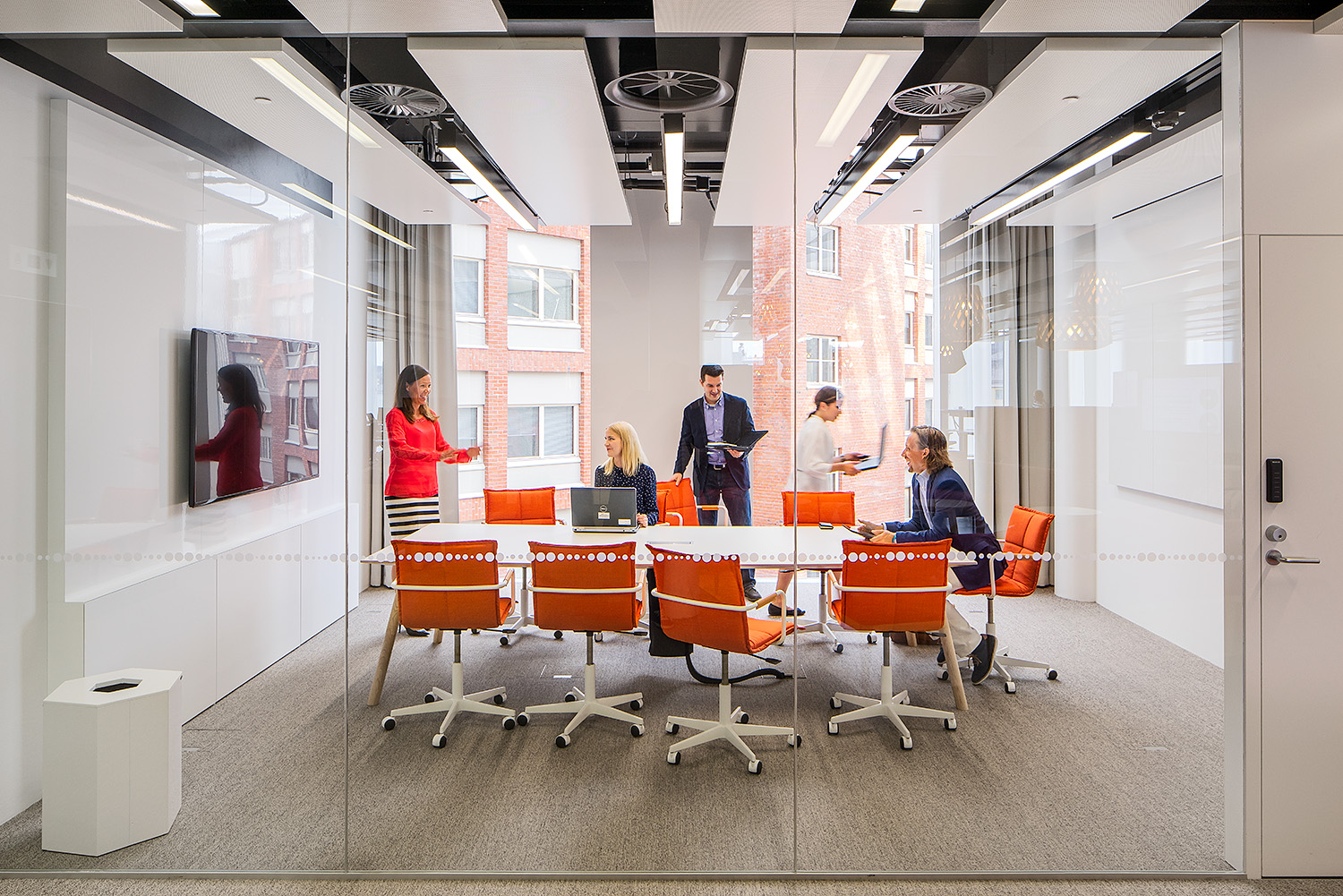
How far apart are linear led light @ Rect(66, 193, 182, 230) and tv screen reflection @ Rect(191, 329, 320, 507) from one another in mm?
433

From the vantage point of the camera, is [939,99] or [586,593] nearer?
[939,99]

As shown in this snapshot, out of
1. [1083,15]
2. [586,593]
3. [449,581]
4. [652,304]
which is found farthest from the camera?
[586,593]

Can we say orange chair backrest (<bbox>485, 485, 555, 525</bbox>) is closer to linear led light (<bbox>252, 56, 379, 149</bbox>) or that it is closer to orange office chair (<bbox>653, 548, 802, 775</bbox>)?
orange office chair (<bbox>653, 548, 802, 775</bbox>)

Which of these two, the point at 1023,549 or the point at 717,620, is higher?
the point at 1023,549

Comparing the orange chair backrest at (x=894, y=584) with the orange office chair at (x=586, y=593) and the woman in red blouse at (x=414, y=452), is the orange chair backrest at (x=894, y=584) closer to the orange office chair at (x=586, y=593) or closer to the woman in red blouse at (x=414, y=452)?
the orange office chair at (x=586, y=593)

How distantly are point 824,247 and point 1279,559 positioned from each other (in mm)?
2011

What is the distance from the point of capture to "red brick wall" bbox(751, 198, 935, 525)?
262 cm

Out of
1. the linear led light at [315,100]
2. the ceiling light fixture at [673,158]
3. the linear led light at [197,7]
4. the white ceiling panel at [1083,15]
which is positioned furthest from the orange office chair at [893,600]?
the linear led light at [197,7]

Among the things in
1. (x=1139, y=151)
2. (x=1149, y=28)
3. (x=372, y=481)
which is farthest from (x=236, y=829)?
(x=1149, y=28)

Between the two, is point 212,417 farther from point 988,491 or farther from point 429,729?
point 988,491

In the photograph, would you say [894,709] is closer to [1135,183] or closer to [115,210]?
[1135,183]

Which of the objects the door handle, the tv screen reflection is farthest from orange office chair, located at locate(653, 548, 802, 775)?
the door handle

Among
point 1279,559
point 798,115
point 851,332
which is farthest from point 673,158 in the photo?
point 1279,559

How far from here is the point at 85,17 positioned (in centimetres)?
255
